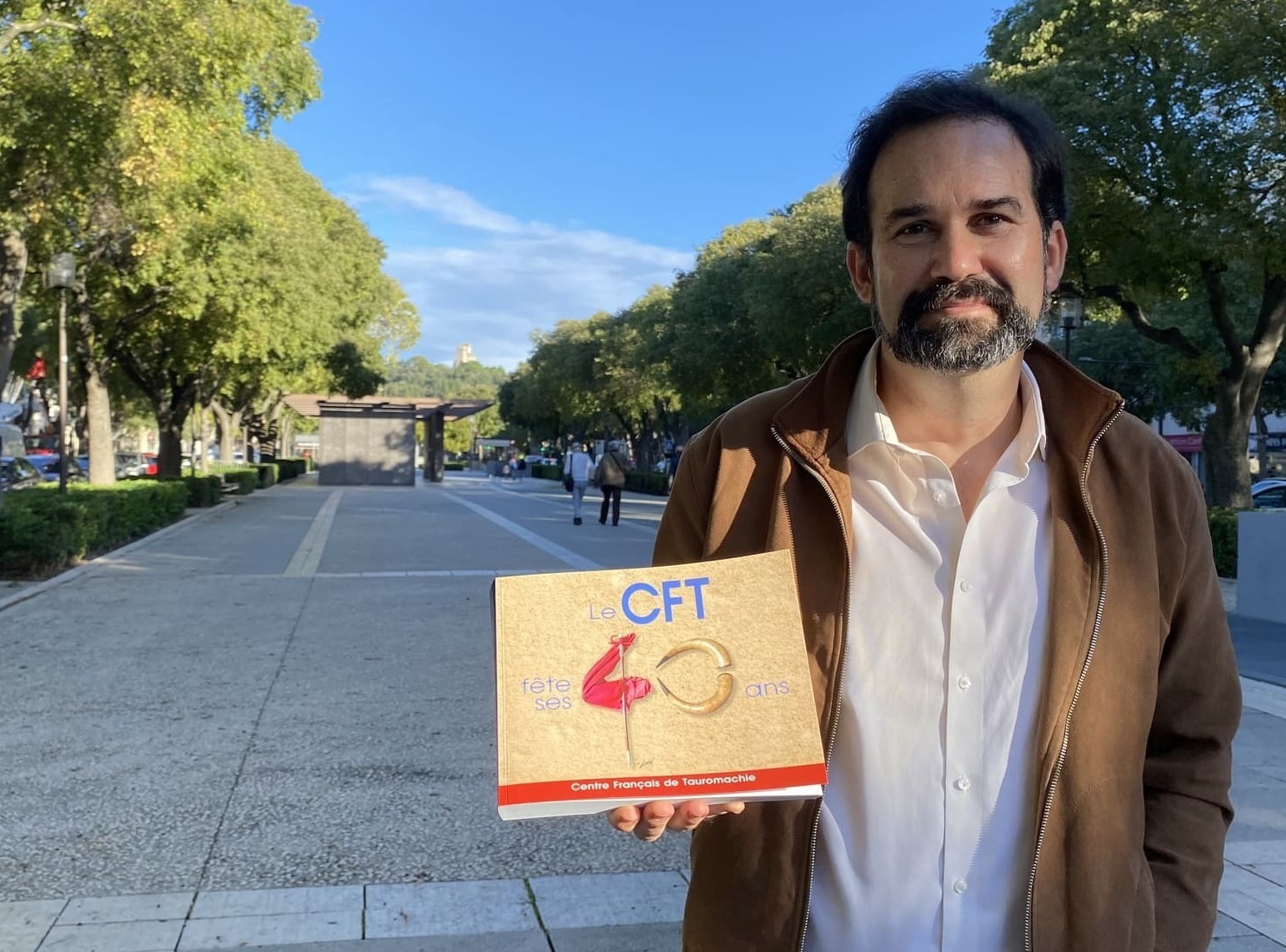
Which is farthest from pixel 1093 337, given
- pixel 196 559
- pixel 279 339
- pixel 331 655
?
pixel 331 655

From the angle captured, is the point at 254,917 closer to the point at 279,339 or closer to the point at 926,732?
the point at 926,732

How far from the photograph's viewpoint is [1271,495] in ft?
91.5

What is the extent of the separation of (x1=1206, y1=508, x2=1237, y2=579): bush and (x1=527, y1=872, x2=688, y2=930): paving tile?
37.9ft

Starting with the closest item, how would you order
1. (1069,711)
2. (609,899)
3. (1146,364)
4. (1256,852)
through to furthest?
(1069,711)
(609,899)
(1256,852)
(1146,364)

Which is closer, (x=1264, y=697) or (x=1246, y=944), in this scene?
(x=1246, y=944)

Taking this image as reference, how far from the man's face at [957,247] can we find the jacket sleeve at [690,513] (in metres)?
0.35

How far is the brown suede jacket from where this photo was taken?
1.63m

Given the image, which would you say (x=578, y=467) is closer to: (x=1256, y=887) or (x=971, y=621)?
(x=1256, y=887)

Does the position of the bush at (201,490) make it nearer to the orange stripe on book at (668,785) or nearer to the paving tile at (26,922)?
the paving tile at (26,922)

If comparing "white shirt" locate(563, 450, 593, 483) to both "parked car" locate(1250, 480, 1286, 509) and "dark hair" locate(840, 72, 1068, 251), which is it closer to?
"parked car" locate(1250, 480, 1286, 509)

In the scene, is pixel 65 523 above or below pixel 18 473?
below

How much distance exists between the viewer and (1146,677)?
66.5 inches

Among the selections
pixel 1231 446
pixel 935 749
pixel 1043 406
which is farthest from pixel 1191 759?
pixel 1231 446

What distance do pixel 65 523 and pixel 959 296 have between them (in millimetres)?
13567
